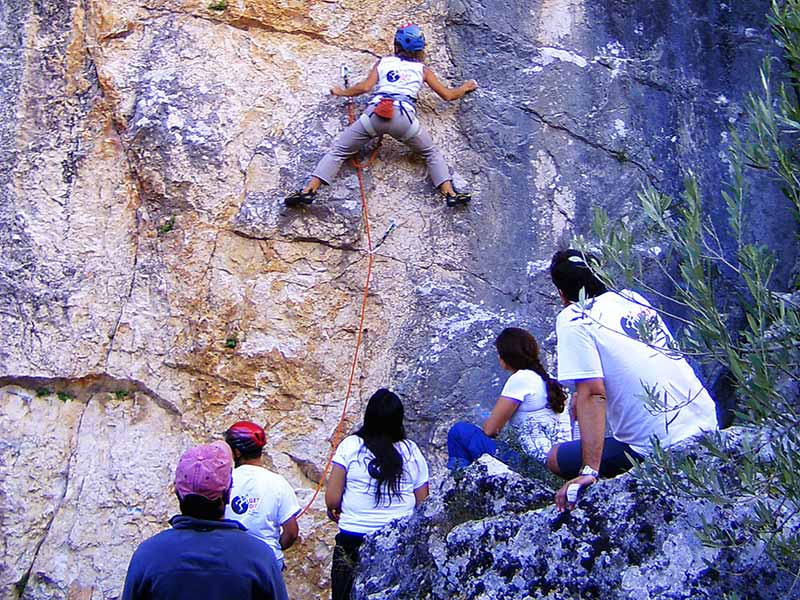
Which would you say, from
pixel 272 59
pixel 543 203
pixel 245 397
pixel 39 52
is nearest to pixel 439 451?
pixel 245 397

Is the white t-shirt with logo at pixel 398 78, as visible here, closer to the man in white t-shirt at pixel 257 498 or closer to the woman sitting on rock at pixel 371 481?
the woman sitting on rock at pixel 371 481

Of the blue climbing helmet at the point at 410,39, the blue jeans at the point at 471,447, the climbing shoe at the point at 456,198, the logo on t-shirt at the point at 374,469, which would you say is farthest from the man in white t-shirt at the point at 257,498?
the blue climbing helmet at the point at 410,39

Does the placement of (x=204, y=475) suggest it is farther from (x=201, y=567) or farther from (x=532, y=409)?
(x=532, y=409)

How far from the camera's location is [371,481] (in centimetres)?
540

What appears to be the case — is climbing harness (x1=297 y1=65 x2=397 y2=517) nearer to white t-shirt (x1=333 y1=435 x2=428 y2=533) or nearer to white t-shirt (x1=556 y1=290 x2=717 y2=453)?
white t-shirt (x1=333 y1=435 x2=428 y2=533)

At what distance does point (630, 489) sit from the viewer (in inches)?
138

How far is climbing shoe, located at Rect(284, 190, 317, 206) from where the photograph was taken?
7621 mm

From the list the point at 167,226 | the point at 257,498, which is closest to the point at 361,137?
the point at 167,226

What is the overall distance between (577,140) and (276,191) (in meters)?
2.41

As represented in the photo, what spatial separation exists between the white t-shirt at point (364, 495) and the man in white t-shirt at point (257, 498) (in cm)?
28

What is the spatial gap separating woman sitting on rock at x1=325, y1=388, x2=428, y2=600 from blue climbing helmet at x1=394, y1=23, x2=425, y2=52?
11.1ft

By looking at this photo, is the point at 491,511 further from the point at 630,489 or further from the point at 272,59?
the point at 272,59

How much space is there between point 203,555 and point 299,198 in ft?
14.8

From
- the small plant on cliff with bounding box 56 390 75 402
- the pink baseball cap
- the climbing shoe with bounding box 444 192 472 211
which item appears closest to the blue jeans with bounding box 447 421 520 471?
the pink baseball cap
